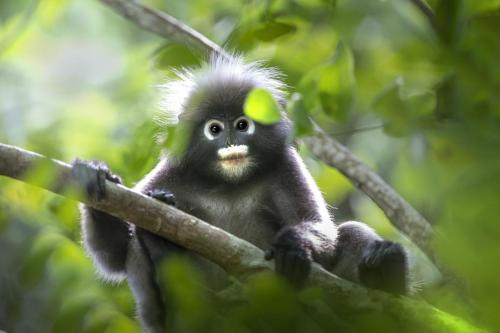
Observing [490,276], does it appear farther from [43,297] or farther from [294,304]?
[43,297]

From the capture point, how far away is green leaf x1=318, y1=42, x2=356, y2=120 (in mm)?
1457

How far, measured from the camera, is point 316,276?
290cm

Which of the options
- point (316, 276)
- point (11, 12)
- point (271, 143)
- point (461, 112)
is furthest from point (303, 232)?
point (461, 112)

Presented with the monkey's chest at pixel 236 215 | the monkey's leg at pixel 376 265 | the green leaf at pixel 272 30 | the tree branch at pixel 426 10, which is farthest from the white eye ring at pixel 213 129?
the tree branch at pixel 426 10

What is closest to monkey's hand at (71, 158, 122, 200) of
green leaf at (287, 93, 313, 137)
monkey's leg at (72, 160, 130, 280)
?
monkey's leg at (72, 160, 130, 280)

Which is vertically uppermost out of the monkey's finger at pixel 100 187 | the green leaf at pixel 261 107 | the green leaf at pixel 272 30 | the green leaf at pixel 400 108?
the green leaf at pixel 400 108

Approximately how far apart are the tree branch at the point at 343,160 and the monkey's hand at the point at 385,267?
129mm

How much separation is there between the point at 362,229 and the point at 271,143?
90 centimetres

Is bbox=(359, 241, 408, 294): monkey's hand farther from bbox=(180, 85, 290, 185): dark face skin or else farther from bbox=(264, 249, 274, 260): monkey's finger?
bbox=(180, 85, 290, 185): dark face skin

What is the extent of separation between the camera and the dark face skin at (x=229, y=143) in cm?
490

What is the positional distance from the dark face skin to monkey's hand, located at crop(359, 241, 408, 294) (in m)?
1.18

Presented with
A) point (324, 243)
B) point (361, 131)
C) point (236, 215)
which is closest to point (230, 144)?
point (236, 215)

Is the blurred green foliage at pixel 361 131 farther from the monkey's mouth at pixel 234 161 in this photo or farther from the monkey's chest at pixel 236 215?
the monkey's chest at pixel 236 215

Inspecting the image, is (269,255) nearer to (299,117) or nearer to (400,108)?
(299,117)
